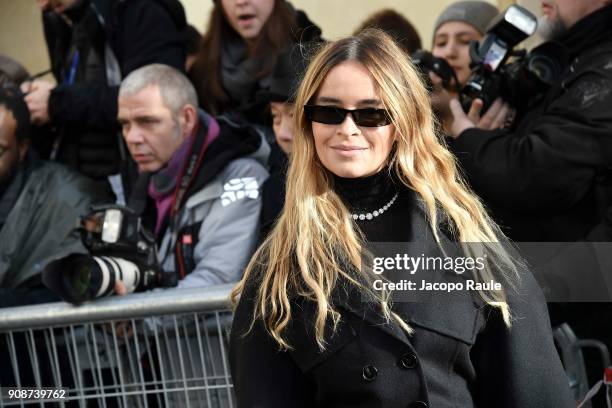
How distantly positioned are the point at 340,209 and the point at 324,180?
0.37ft

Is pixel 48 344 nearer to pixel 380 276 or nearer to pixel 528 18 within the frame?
pixel 380 276

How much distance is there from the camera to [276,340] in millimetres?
2682

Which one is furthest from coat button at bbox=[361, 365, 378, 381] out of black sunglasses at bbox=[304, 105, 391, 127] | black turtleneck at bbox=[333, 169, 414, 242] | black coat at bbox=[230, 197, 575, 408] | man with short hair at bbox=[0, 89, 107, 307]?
man with short hair at bbox=[0, 89, 107, 307]

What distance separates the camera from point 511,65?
403cm

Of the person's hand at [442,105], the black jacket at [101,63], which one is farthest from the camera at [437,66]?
the black jacket at [101,63]

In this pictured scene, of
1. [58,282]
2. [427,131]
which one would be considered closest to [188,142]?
[58,282]

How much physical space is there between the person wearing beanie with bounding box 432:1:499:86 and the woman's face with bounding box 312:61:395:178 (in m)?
2.23

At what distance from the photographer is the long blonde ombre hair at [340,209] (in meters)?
2.68

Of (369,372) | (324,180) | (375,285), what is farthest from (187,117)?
(369,372)

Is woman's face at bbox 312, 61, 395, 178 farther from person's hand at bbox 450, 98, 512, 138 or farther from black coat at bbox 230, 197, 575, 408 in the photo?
person's hand at bbox 450, 98, 512, 138

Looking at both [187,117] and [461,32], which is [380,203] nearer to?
[187,117]

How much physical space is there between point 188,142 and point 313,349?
2.22m

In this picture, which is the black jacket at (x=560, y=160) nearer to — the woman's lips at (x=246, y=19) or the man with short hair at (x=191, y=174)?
the man with short hair at (x=191, y=174)

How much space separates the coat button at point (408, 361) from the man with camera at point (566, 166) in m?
1.18
